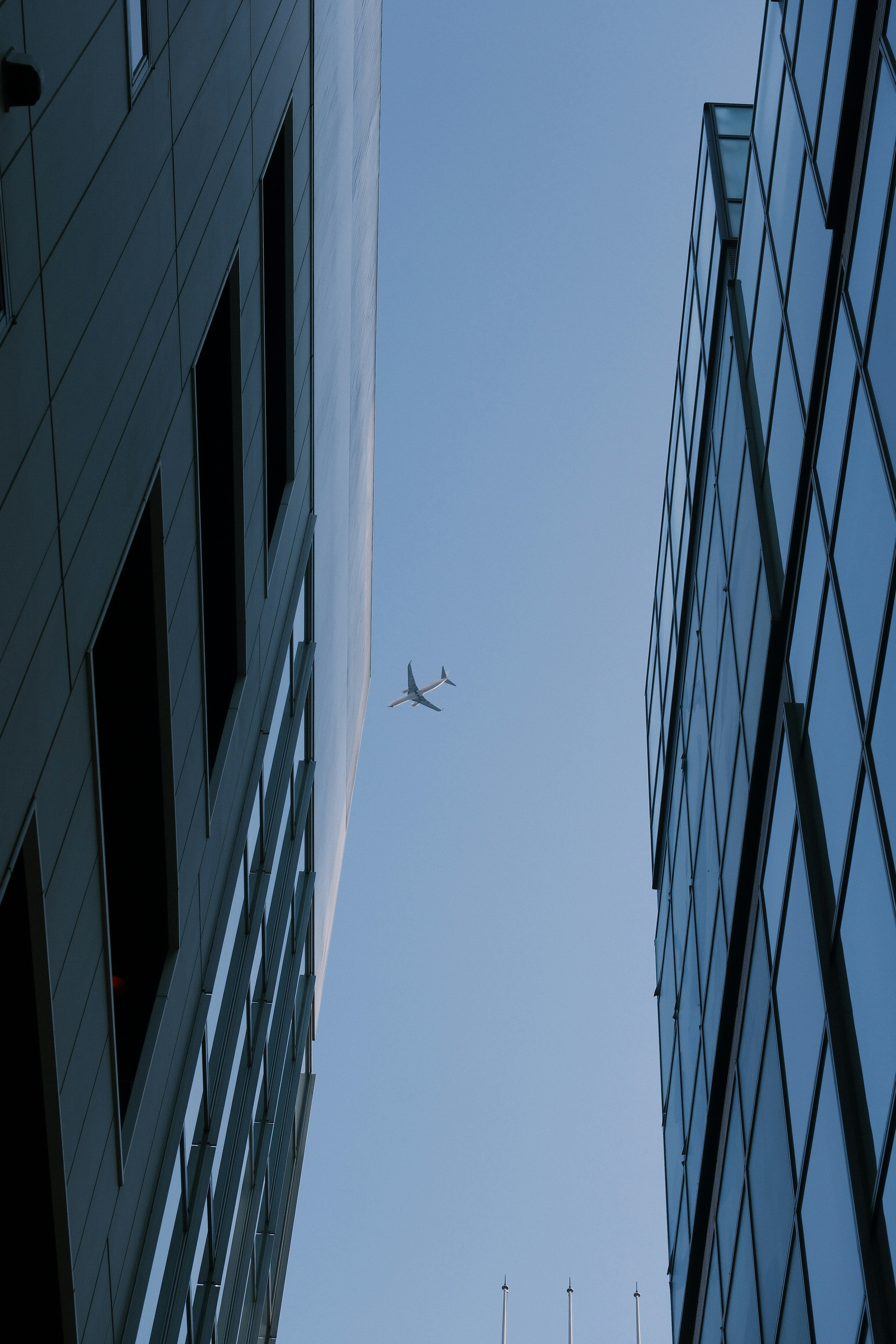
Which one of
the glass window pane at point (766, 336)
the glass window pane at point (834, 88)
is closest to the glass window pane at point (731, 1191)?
the glass window pane at point (766, 336)

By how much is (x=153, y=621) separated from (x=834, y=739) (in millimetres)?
7703

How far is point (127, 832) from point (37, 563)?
5428mm

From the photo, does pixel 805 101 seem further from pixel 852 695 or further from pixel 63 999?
pixel 63 999

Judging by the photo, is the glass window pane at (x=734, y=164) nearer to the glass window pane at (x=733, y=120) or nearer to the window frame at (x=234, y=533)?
the glass window pane at (x=733, y=120)

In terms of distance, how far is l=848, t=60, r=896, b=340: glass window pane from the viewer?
1230 centimetres

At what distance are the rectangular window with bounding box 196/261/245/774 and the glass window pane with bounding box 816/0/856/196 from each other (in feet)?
25.4

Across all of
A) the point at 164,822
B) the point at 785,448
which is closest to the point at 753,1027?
the point at 785,448

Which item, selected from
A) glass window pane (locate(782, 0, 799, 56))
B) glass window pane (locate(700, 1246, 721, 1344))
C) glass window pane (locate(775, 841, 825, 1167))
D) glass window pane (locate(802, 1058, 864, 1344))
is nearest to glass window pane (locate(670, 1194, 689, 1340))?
glass window pane (locate(700, 1246, 721, 1344))

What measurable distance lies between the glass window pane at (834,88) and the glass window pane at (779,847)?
7568 mm

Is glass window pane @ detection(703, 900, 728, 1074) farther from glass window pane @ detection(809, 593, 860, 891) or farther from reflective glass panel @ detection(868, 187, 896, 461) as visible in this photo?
reflective glass panel @ detection(868, 187, 896, 461)

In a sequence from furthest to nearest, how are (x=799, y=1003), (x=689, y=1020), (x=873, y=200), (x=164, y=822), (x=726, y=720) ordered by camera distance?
(x=689, y=1020) < (x=726, y=720) < (x=799, y=1003) < (x=164, y=822) < (x=873, y=200)

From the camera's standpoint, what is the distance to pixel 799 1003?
1368cm

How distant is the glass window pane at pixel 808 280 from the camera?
48.8ft

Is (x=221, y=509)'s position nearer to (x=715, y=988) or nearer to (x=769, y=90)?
(x=715, y=988)
